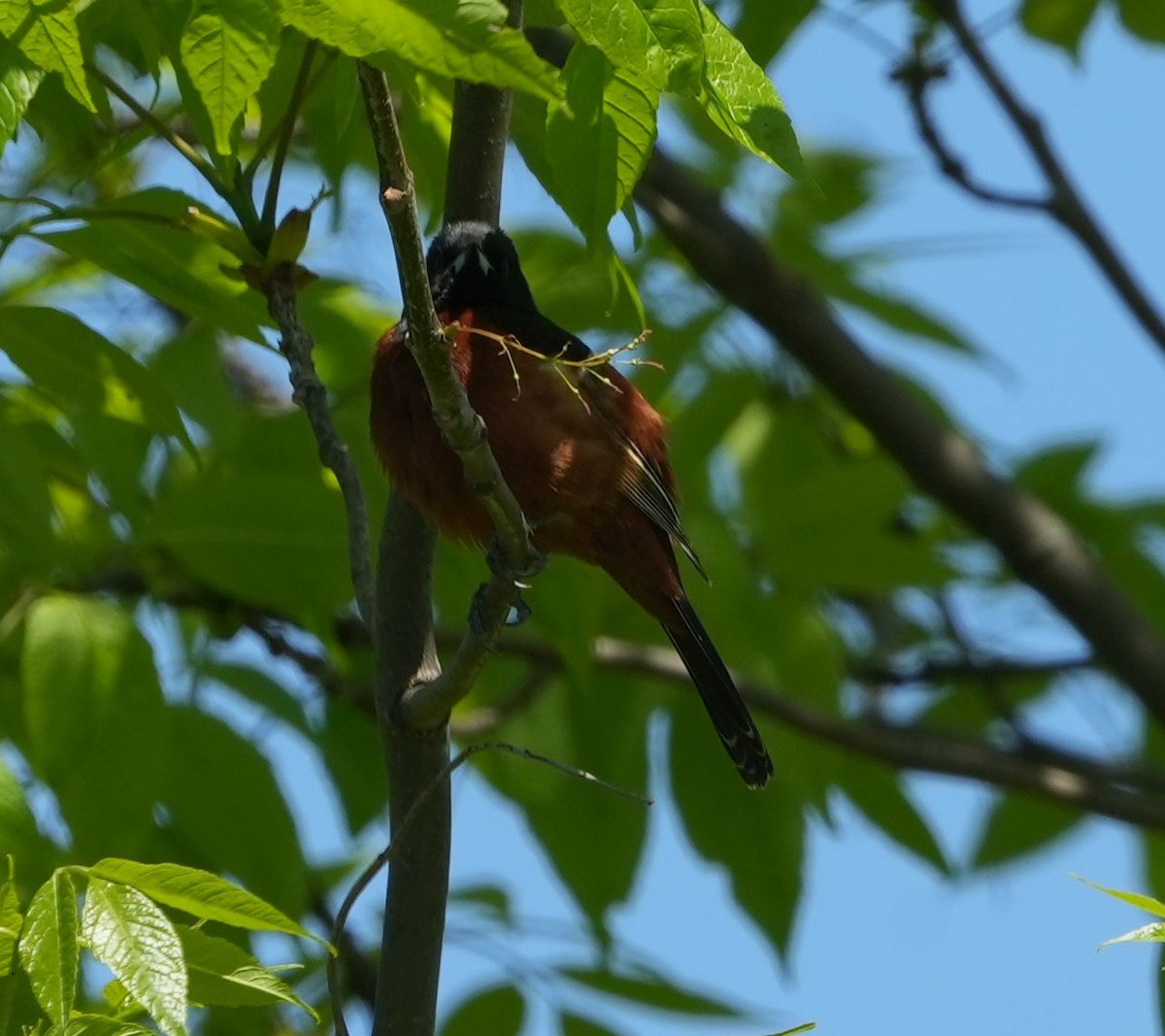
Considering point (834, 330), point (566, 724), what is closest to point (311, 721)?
point (566, 724)

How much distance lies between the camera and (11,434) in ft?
11.0

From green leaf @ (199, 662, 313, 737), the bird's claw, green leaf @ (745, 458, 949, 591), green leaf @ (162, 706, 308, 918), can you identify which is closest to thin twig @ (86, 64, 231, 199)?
the bird's claw

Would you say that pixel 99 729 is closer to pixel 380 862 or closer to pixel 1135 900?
pixel 380 862

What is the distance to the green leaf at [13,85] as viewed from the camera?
238 centimetres

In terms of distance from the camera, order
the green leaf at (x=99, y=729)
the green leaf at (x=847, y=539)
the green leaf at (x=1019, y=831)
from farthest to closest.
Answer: the green leaf at (x=1019, y=831), the green leaf at (x=847, y=539), the green leaf at (x=99, y=729)

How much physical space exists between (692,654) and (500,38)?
106 inches

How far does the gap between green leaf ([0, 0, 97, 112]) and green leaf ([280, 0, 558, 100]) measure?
34 cm

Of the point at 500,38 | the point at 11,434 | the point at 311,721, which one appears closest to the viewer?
the point at 500,38

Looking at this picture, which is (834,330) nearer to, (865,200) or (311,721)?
(865,200)

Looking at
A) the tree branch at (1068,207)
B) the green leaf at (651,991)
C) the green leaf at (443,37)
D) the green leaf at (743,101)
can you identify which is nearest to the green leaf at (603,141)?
the green leaf at (743,101)

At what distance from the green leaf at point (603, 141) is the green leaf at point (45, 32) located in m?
0.64

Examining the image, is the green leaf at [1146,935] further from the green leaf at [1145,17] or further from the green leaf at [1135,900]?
the green leaf at [1145,17]

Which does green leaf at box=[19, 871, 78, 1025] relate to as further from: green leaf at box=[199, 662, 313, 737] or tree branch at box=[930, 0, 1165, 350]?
tree branch at box=[930, 0, 1165, 350]

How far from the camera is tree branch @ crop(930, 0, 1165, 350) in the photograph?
5.69 m
